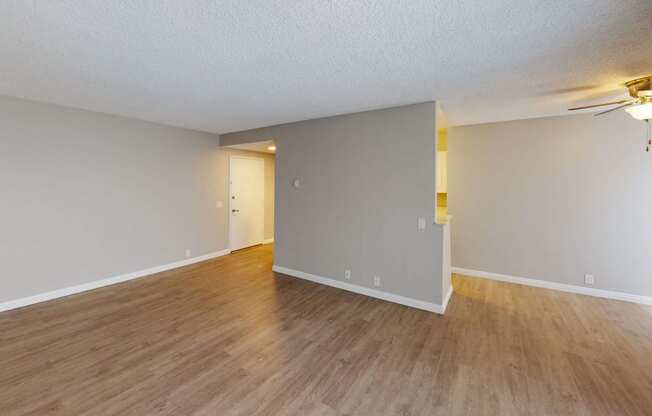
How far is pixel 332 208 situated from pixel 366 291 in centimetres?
129

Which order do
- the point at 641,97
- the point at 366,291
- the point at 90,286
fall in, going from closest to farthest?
the point at 641,97 → the point at 366,291 → the point at 90,286

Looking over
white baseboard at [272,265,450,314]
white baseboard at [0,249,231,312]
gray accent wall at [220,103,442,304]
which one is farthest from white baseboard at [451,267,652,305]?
white baseboard at [0,249,231,312]

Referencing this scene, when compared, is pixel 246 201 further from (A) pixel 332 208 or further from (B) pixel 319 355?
(B) pixel 319 355

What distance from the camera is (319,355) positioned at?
244 centimetres

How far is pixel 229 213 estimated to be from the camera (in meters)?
5.89

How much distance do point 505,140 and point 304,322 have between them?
13.5ft

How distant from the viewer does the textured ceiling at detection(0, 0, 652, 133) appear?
158 centimetres

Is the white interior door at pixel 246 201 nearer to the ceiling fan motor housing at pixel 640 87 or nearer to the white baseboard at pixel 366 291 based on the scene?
the white baseboard at pixel 366 291

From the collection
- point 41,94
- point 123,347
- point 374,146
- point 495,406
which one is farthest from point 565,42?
point 41,94

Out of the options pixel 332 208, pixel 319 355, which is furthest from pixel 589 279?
pixel 319 355

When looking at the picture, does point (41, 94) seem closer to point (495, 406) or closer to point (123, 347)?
point (123, 347)

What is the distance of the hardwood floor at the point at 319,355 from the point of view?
1895 mm

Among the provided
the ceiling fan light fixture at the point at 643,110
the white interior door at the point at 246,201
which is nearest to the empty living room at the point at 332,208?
the ceiling fan light fixture at the point at 643,110

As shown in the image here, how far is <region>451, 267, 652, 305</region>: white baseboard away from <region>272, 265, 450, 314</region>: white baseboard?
1671 millimetres
